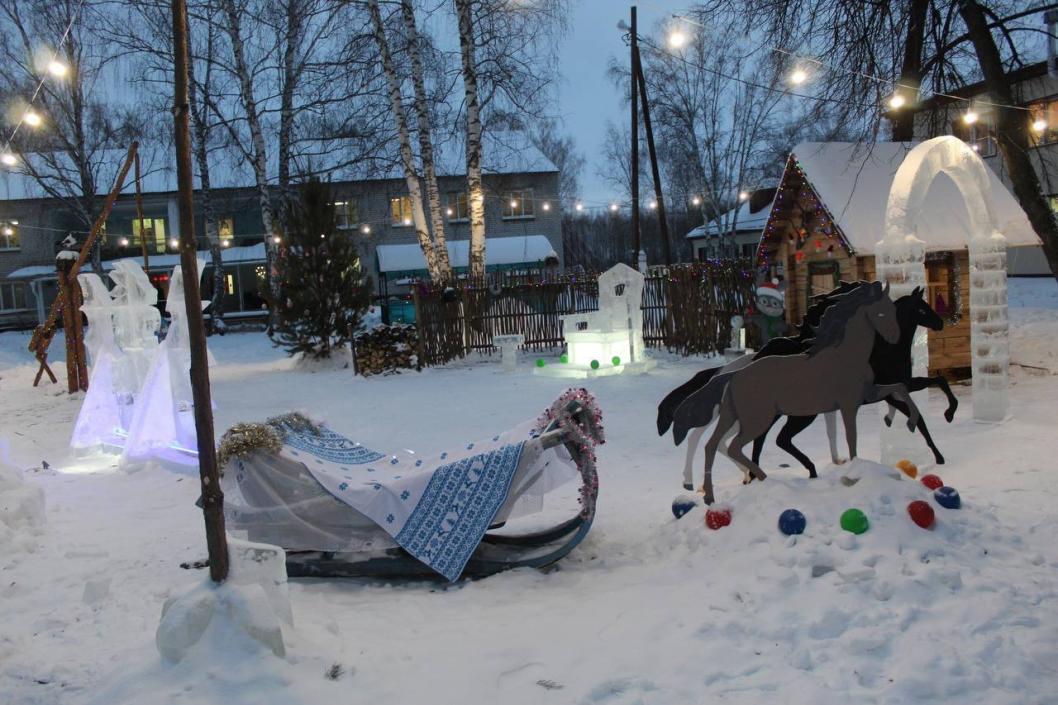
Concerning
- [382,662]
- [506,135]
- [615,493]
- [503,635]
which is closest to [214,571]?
[382,662]

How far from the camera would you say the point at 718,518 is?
15.6 feet

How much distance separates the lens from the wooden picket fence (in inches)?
612

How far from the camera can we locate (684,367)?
14133mm

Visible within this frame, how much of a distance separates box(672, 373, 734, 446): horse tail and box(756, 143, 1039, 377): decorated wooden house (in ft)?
19.5

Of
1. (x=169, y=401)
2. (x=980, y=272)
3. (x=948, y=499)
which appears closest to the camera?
(x=948, y=499)

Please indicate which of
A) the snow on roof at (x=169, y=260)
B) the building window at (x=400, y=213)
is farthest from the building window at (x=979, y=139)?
the snow on roof at (x=169, y=260)

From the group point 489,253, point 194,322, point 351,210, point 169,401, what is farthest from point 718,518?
point 351,210

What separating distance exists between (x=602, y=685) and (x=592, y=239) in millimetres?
64512

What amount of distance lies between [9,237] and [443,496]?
36.8 meters

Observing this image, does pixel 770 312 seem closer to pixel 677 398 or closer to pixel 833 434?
pixel 833 434

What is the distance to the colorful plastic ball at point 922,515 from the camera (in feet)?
14.1

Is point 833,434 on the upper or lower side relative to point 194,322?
lower

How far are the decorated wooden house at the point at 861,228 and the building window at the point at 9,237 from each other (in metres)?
33.3

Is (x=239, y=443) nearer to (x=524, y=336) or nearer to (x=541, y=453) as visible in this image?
(x=541, y=453)
